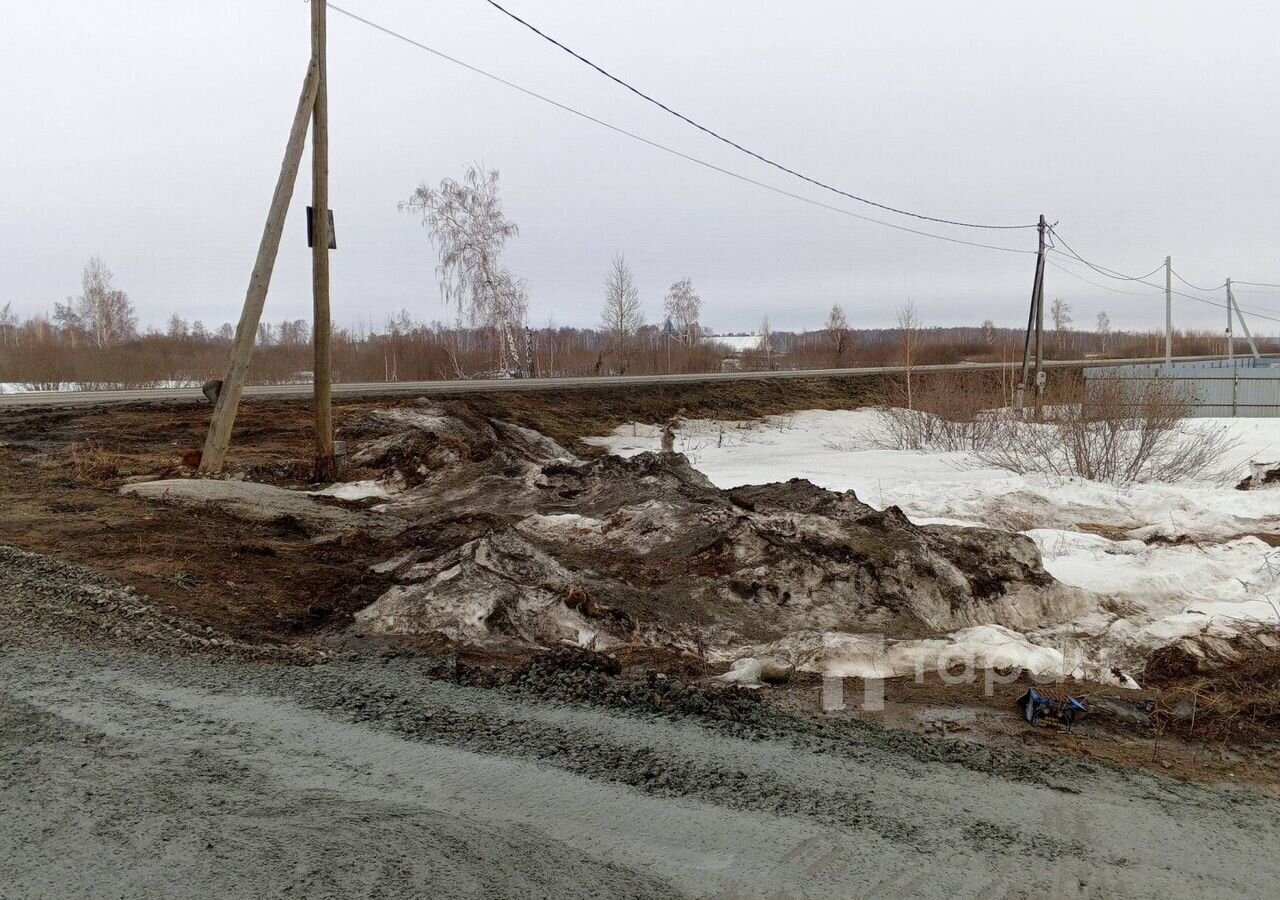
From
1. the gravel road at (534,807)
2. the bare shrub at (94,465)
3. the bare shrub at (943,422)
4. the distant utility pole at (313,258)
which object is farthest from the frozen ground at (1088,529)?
the bare shrub at (94,465)

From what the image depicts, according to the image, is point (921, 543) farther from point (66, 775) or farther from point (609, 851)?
point (66, 775)

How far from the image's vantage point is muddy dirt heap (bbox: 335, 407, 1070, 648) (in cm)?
606

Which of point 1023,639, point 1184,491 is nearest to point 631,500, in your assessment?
point 1023,639

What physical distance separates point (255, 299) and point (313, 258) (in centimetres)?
91

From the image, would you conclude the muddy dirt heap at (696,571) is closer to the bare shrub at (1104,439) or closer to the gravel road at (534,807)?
the gravel road at (534,807)

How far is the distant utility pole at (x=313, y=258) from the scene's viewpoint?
1080 centimetres

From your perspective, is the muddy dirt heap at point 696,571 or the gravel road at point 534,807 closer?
the gravel road at point 534,807

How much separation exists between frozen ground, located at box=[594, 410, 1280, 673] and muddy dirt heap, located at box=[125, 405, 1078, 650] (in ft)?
2.26

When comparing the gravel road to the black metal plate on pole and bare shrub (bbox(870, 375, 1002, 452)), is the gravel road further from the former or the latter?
bare shrub (bbox(870, 375, 1002, 452))

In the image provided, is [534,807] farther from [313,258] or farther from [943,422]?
[943,422]

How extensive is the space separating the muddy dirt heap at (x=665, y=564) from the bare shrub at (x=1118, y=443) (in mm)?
8371

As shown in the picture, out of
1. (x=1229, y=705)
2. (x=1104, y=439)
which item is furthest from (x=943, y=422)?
(x=1229, y=705)

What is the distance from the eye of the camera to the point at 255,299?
10797mm

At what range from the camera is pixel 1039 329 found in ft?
83.6
